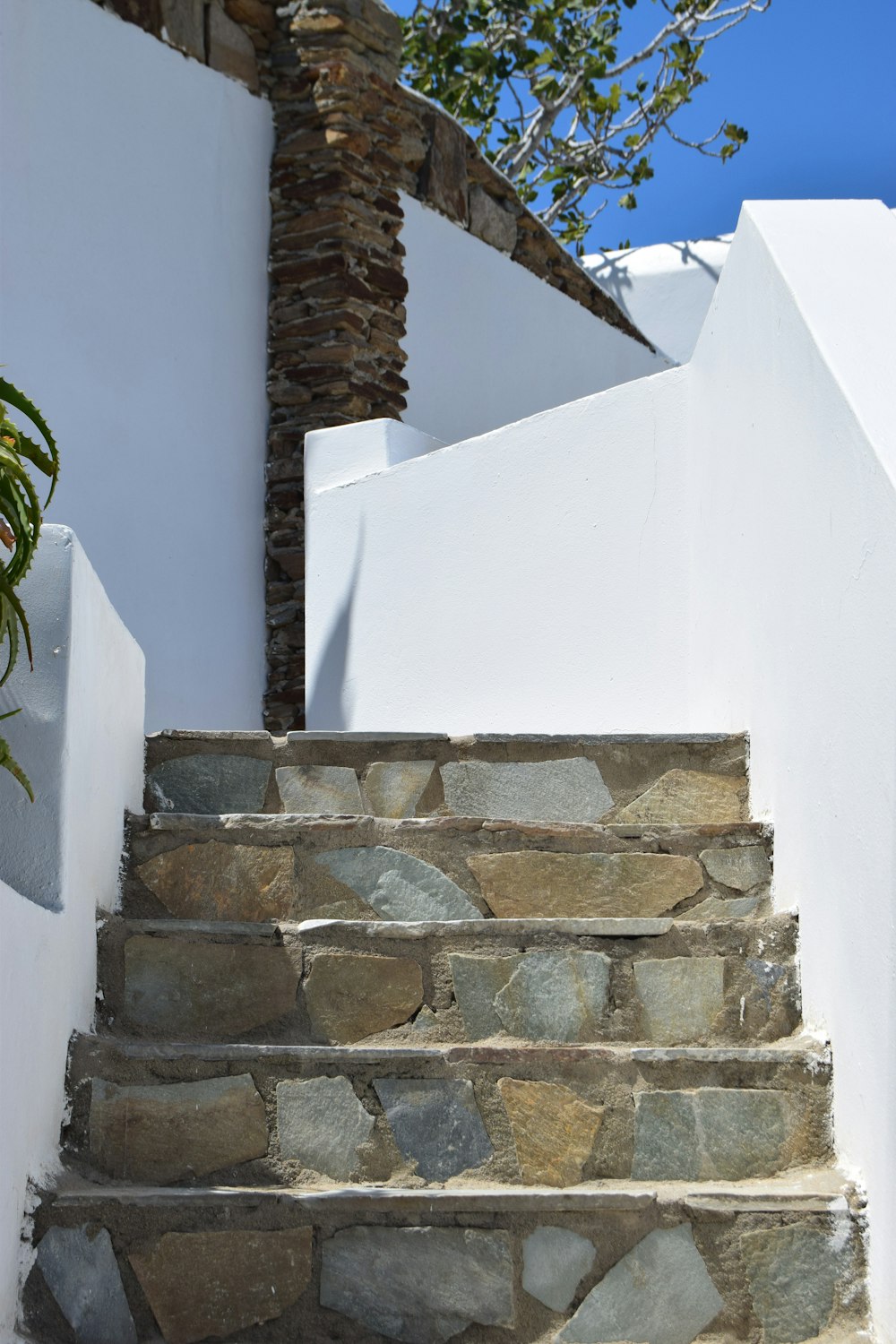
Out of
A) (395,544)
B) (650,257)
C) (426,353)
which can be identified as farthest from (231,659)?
(650,257)

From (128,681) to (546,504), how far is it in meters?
1.52

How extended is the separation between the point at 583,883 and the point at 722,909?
0.23 m

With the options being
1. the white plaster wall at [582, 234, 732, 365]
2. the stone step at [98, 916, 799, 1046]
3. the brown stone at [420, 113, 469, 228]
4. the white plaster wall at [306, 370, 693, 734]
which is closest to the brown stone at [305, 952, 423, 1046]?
the stone step at [98, 916, 799, 1046]

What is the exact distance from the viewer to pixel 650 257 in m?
9.13

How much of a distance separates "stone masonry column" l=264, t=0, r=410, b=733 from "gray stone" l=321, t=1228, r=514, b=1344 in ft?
10.8

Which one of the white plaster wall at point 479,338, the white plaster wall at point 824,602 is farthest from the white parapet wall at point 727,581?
the white plaster wall at point 479,338

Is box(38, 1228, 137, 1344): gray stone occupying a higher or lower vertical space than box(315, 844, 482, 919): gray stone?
lower

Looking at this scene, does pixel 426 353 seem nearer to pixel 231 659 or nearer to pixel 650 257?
pixel 231 659

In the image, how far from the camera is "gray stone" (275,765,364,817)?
2654 millimetres

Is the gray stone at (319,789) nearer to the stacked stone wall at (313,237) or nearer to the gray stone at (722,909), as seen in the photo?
the gray stone at (722,909)

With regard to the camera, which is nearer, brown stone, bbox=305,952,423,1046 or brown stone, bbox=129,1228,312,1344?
brown stone, bbox=129,1228,312,1344

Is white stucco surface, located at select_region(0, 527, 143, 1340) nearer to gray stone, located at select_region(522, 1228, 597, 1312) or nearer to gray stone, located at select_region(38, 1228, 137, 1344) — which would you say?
gray stone, located at select_region(38, 1228, 137, 1344)

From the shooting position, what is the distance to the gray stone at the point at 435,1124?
2.07m

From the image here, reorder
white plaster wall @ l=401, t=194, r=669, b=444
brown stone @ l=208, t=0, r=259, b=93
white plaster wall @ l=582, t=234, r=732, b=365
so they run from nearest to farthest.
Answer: brown stone @ l=208, t=0, r=259, b=93
white plaster wall @ l=401, t=194, r=669, b=444
white plaster wall @ l=582, t=234, r=732, b=365
